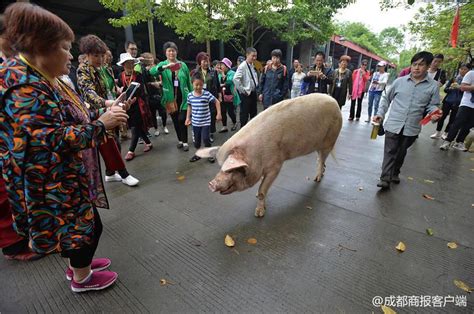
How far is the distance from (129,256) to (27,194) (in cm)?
144

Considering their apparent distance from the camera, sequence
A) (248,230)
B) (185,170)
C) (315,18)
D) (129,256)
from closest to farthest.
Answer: (129,256), (248,230), (185,170), (315,18)

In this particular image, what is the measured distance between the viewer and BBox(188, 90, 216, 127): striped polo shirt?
509 centimetres

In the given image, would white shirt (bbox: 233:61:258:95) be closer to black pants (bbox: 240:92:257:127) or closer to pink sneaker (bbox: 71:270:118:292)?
black pants (bbox: 240:92:257:127)

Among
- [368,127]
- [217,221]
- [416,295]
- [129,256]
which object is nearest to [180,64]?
[217,221]

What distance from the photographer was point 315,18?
1334 centimetres

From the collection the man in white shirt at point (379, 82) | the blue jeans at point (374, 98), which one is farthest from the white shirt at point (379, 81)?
the blue jeans at point (374, 98)

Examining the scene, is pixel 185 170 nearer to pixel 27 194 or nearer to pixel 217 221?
pixel 217 221

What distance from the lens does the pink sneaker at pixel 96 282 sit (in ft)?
6.95

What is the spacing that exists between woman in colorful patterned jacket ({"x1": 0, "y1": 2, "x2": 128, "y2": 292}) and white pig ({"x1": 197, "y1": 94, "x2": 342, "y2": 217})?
1.41 m

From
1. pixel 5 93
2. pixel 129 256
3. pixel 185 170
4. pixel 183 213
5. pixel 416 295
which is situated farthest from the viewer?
pixel 185 170

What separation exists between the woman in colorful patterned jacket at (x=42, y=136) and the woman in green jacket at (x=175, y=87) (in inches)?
157

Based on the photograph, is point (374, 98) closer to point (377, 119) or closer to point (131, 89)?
point (377, 119)

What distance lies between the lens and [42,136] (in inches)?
54.5

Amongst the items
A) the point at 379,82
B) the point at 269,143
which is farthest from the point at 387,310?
the point at 379,82
